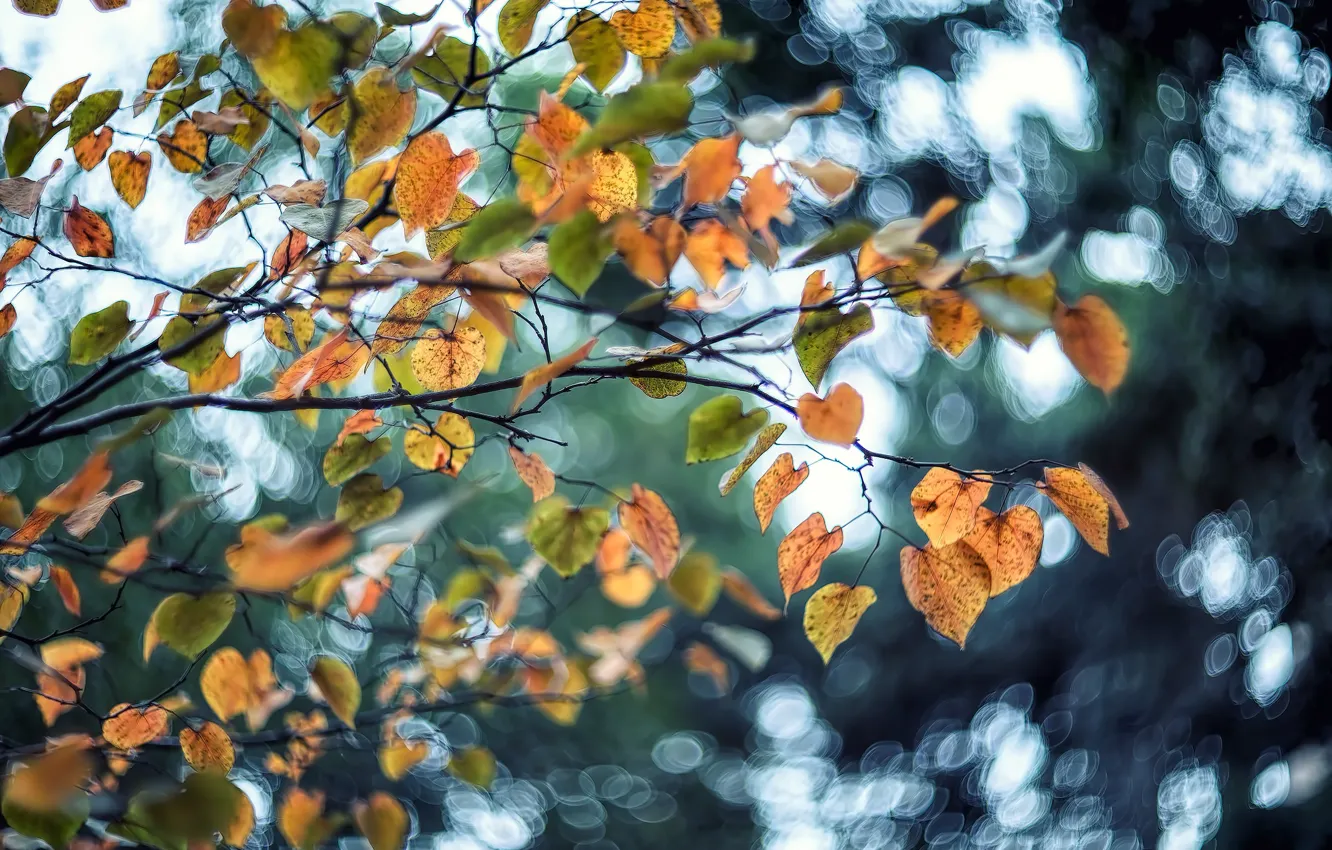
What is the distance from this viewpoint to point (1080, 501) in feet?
1.70

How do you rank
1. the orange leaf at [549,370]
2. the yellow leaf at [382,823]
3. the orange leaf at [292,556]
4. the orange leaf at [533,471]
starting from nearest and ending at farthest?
the orange leaf at [292,556]
the orange leaf at [549,370]
the orange leaf at [533,471]
the yellow leaf at [382,823]

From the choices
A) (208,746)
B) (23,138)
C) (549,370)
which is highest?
(23,138)

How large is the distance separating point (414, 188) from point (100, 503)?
0.95ft

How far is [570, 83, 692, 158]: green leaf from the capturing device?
336 millimetres

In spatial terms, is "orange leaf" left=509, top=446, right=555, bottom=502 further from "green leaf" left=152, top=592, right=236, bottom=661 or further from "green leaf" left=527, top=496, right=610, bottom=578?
"green leaf" left=152, top=592, right=236, bottom=661

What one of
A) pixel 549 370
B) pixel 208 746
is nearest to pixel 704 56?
pixel 549 370

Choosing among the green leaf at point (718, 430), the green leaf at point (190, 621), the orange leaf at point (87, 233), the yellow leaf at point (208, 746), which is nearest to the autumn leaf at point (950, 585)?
the green leaf at point (718, 430)

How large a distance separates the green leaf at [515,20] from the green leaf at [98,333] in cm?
35

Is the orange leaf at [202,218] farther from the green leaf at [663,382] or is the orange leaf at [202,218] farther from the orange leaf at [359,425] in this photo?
the green leaf at [663,382]

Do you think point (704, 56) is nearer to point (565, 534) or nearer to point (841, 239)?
point (841, 239)

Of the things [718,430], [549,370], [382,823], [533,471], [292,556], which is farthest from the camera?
[382,823]

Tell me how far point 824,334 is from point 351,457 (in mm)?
402

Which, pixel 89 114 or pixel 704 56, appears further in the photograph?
pixel 89 114

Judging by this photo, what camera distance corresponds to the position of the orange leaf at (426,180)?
1.77ft
